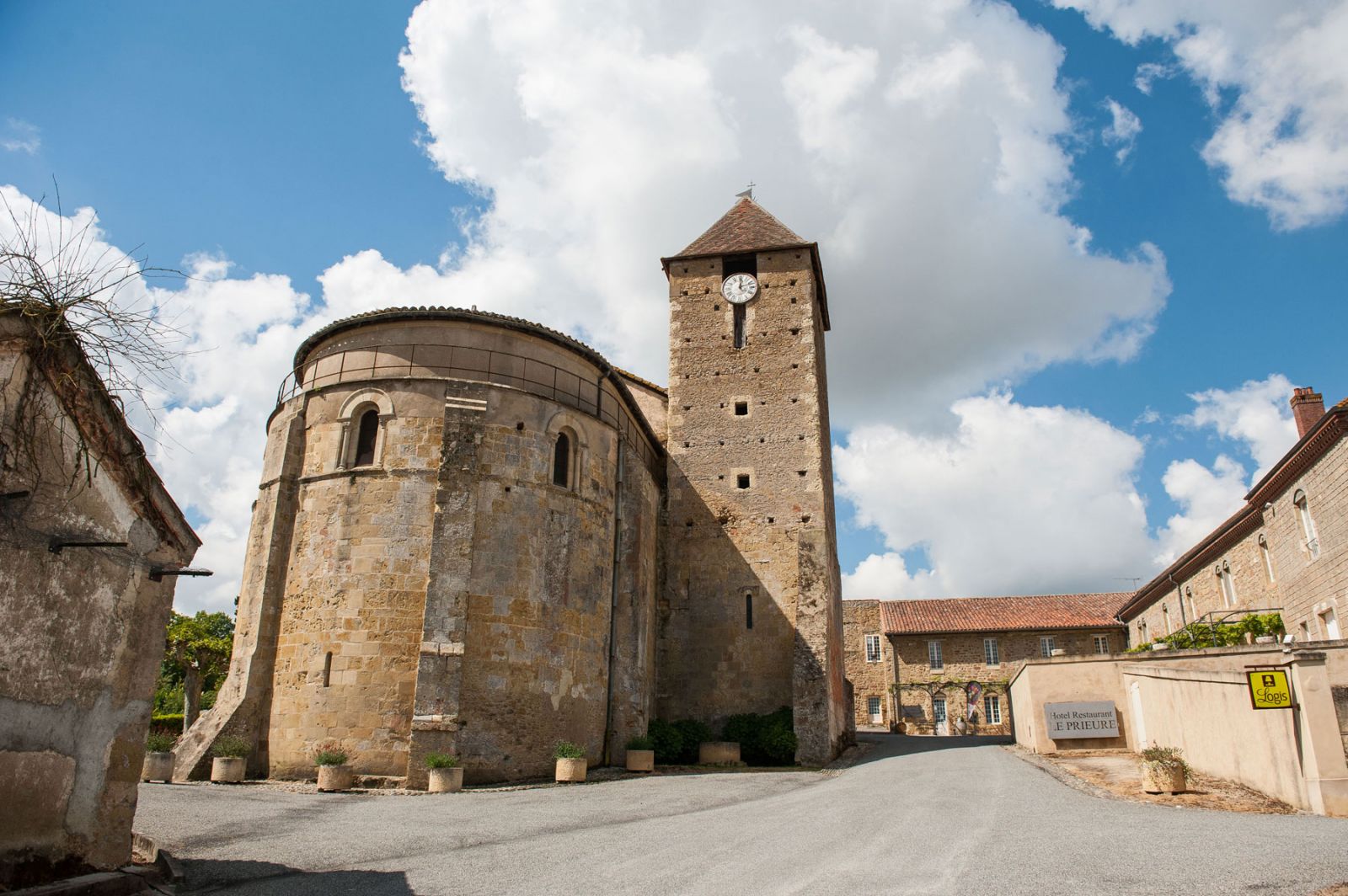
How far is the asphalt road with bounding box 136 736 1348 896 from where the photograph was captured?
715 centimetres

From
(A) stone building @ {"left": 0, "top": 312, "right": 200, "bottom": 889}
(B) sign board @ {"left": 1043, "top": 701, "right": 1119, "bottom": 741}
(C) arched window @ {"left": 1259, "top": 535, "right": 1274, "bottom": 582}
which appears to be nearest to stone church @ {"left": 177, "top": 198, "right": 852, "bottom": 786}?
(B) sign board @ {"left": 1043, "top": 701, "right": 1119, "bottom": 741}

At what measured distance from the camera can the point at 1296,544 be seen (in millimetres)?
19609

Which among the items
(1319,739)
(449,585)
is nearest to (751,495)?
(449,585)

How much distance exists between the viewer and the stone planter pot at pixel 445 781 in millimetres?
14664

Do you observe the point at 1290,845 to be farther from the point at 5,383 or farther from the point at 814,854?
the point at 5,383

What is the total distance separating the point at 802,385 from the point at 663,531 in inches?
243

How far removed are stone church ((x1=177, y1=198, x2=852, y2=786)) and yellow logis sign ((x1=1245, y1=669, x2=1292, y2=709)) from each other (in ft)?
35.2

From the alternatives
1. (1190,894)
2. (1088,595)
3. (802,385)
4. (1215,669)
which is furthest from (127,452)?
(1088,595)

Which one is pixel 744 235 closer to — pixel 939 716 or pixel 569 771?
pixel 569 771

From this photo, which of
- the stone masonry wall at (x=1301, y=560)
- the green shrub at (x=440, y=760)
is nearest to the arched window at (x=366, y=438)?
the green shrub at (x=440, y=760)

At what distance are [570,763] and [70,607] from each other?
11635mm

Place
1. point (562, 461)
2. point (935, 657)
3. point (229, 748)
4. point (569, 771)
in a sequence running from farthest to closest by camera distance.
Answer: point (935, 657), point (562, 461), point (569, 771), point (229, 748)

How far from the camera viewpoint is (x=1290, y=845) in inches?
328

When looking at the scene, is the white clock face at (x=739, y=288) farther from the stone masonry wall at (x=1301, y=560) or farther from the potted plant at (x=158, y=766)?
the potted plant at (x=158, y=766)
